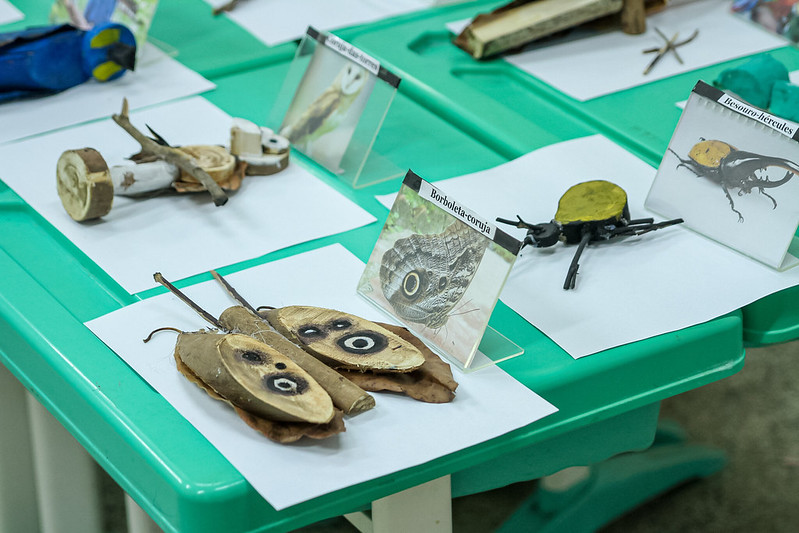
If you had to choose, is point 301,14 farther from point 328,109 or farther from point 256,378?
point 256,378

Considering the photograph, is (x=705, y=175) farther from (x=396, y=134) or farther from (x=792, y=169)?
(x=396, y=134)

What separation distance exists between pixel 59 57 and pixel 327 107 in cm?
37

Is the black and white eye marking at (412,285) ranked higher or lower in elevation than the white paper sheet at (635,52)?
lower

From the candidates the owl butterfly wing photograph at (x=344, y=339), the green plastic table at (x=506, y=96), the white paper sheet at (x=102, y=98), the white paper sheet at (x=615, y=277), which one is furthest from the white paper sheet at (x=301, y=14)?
the owl butterfly wing photograph at (x=344, y=339)

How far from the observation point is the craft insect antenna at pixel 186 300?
35.2 inches

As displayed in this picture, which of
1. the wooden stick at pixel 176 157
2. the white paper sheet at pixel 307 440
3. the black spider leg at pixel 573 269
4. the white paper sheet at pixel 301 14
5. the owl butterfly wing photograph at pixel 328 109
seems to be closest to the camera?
the white paper sheet at pixel 307 440

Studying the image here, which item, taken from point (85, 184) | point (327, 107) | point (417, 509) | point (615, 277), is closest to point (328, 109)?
point (327, 107)

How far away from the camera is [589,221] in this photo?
40.1 inches

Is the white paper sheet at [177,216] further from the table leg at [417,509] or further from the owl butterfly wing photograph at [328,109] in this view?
the table leg at [417,509]

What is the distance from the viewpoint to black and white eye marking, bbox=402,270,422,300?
92cm

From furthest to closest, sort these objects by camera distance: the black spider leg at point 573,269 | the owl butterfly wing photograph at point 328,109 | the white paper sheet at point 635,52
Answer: the white paper sheet at point 635,52 → the owl butterfly wing photograph at point 328,109 → the black spider leg at point 573,269

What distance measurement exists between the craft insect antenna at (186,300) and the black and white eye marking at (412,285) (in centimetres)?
17

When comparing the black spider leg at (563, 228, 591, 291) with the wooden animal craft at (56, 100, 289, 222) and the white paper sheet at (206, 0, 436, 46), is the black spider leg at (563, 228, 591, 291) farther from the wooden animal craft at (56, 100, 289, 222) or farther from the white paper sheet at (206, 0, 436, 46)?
the white paper sheet at (206, 0, 436, 46)

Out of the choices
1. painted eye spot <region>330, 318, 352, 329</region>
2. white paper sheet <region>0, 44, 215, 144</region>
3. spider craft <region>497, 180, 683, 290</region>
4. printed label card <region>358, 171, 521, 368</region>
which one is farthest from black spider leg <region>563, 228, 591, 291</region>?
white paper sheet <region>0, 44, 215, 144</region>
